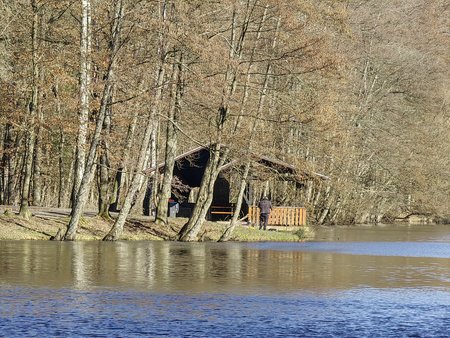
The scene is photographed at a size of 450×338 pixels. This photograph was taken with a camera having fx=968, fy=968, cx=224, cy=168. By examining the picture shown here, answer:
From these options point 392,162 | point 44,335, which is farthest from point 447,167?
point 44,335

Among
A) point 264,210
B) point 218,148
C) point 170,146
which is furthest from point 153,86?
point 264,210

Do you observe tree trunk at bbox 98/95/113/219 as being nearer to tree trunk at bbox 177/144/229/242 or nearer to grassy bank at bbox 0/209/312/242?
grassy bank at bbox 0/209/312/242

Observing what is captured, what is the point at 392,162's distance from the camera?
244 ft

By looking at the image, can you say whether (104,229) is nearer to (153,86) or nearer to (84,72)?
(153,86)

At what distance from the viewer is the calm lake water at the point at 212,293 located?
53.0 feet

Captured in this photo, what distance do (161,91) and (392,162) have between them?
40.3m

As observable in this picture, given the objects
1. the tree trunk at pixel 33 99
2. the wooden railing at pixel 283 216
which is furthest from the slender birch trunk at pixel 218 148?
the wooden railing at pixel 283 216

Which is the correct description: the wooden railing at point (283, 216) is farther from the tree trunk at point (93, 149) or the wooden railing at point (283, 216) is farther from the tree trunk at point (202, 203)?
the tree trunk at point (93, 149)

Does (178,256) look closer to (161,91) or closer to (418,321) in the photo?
(161,91)

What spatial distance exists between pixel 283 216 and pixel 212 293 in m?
31.3

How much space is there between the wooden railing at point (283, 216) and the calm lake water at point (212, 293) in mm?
15786

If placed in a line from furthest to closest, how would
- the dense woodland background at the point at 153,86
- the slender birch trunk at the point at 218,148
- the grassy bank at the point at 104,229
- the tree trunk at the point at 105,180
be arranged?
the tree trunk at the point at 105,180
the slender birch trunk at the point at 218,148
the dense woodland background at the point at 153,86
the grassy bank at the point at 104,229

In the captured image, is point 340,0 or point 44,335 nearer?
point 44,335

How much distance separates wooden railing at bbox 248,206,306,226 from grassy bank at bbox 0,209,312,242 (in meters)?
3.37
